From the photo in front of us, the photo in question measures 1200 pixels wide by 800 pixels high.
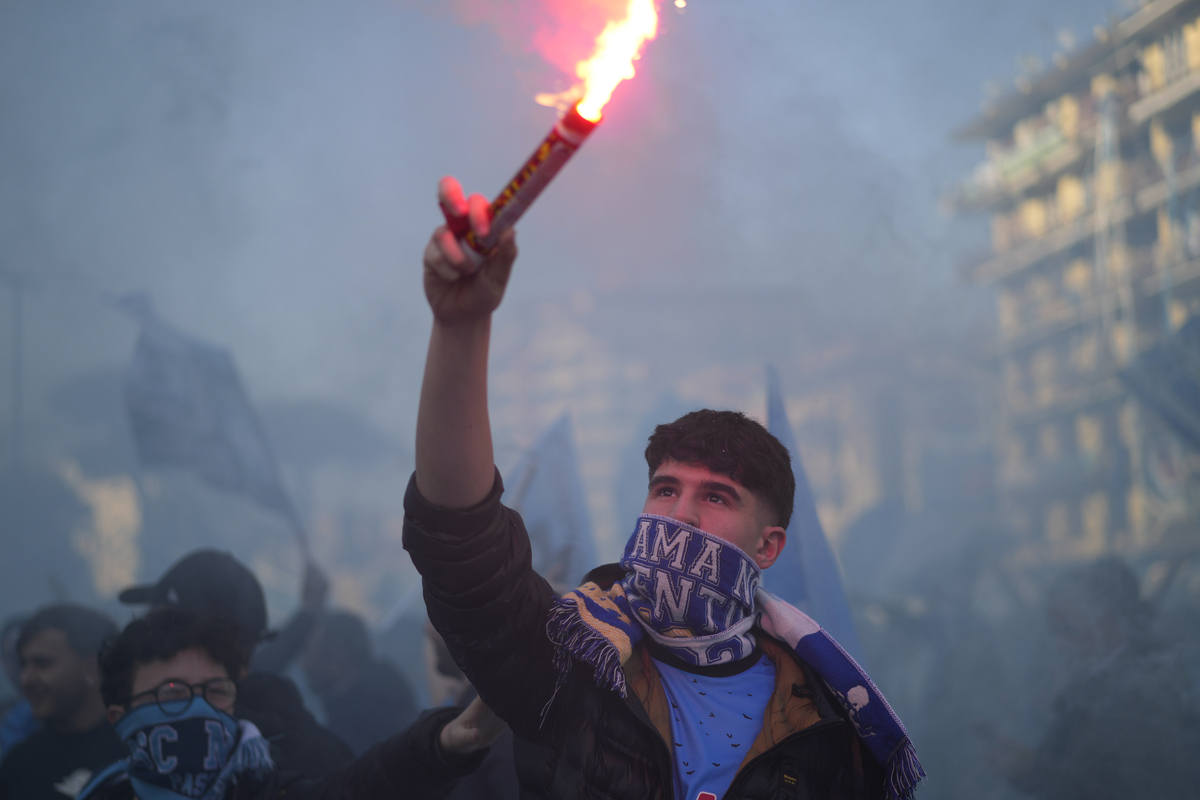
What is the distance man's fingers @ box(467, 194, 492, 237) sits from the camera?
107cm

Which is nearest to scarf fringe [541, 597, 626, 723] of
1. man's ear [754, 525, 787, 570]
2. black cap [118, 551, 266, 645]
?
man's ear [754, 525, 787, 570]

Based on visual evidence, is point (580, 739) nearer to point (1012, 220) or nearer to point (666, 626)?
point (666, 626)

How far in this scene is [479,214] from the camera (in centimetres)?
107

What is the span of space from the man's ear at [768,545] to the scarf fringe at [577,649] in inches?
17.1

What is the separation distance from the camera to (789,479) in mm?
1709

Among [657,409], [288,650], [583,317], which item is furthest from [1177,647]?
[583,317]

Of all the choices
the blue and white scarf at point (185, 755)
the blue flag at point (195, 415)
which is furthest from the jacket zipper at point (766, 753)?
the blue flag at point (195, 415)

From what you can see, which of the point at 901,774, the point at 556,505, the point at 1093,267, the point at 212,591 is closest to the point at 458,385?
the point at 901,774

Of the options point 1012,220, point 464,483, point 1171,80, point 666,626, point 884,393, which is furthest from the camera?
point 884,393

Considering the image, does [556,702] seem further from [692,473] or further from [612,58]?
[612,58]

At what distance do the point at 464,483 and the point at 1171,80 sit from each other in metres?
33.4

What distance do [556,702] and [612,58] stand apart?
4.00 ft

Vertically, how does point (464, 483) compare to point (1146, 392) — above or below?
below

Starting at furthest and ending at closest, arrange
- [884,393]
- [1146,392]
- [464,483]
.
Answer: [884,393]
[1146,392]
[464,483]
